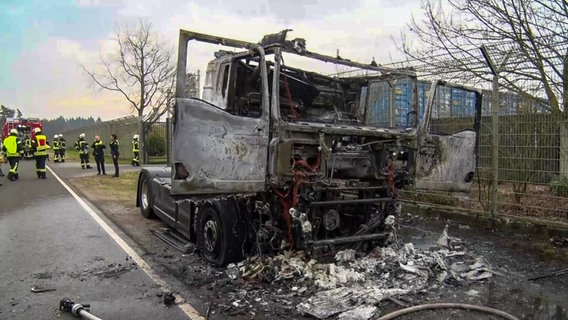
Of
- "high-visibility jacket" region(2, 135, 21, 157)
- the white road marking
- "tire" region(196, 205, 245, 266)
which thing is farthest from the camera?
"high-visibility jacket" region(2, 135, 21, 157)

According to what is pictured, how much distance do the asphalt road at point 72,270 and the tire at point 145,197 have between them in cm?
82

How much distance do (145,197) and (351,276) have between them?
5413 mm

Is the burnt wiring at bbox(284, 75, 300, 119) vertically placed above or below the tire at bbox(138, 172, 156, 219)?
above

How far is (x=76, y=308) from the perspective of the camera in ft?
13.9

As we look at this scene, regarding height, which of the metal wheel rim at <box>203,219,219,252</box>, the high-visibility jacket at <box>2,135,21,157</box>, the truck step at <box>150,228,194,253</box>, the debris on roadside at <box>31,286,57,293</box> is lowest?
the debris on roadside at <box>31,286,57,293</box>

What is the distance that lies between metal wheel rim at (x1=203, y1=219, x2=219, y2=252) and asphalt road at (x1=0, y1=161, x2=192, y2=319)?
75cm

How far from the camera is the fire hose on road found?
13.5 ft

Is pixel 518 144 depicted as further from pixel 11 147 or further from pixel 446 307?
pixel 11 147

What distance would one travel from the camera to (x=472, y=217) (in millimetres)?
8125

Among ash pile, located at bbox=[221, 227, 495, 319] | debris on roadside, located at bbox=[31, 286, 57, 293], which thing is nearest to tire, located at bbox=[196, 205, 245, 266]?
ash pile, located at bbox=[221, 227, 495, 319]

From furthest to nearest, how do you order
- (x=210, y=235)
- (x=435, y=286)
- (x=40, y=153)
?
(x=40, y=153) < (x=210, y=235) < (x=435, y=286)

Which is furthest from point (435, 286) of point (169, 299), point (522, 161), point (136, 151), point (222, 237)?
point (136, 151)

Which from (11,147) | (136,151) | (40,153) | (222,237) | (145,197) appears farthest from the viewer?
(136,151)

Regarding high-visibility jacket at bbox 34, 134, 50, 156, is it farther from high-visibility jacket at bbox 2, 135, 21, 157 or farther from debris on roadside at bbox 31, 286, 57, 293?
debris on roadside at bbox 31, 286, 57, 293
